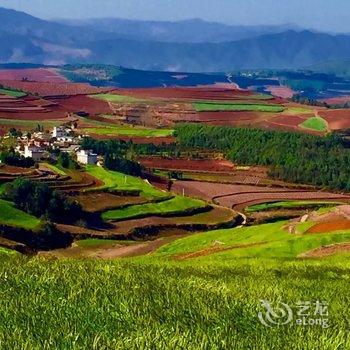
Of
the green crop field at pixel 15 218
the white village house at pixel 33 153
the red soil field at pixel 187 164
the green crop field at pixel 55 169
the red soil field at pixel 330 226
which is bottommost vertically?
the red soil field at pixel 187 164

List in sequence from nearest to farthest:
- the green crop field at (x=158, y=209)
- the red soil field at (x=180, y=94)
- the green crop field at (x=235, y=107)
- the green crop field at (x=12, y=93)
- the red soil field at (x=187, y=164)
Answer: the green crop field at (x=158, y=209), the red soil field at (x=187, y=164), the green crop field at (x=12, y=93), the green crop field at (x=235, y=107), the red soil field at (x=180, y=94)

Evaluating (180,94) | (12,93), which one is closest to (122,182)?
(12,93)

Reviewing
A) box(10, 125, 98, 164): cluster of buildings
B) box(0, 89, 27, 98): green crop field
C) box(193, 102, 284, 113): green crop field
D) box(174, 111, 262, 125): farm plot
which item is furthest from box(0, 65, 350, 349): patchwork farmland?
box(0, 89, 27, 98): green crop field

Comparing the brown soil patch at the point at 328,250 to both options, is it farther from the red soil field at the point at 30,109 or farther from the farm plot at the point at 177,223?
the red soil field at the point at 30,109

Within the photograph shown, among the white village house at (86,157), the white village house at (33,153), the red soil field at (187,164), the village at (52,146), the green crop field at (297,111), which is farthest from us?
the green crop field at (297,111)

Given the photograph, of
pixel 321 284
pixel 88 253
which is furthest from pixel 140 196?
pixel 321 284

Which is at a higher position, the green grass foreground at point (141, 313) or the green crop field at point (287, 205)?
the green grass foreground at point (141, 313)

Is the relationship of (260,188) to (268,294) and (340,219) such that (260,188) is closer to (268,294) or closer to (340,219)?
(340,219)

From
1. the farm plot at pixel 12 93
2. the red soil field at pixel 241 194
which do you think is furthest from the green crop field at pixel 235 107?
the red soil field at pixel 241 194
